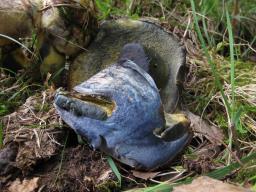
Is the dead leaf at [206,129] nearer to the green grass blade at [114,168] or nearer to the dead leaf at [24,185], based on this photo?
the green grass blade at [114,168]

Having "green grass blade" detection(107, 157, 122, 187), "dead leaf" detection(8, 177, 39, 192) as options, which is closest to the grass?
"green grass blade" detection(107, 157, 122, 187)

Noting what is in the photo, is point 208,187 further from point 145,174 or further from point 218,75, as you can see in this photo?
point 218,75

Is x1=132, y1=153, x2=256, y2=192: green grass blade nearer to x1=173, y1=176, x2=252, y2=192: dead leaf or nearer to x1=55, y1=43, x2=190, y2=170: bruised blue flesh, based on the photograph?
x1=173, y1=176, x2=252, y2=192: dead leaf

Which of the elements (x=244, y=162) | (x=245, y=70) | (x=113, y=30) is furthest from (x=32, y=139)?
(x=245, y=70)

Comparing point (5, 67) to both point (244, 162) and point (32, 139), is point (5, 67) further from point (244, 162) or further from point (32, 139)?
point (244, 162)

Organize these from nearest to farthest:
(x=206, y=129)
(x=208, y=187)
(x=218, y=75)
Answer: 1. (x=208, y=187)
2. (x=206, y=129)
3. (x=218, y=75)

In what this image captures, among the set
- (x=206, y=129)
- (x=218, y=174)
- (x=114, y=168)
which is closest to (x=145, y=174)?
(x=114, y=168)

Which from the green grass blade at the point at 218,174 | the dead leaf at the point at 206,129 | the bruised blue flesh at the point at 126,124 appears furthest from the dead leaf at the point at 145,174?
the dead leaf at the point at 206,129
